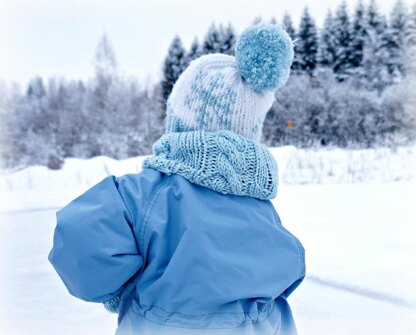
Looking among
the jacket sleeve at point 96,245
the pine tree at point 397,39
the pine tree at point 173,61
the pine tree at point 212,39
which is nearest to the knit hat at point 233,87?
the jacket sleeve at point 96,245

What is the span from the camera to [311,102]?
1745cm

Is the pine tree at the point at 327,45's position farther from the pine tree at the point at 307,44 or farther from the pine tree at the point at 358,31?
the pine tree at the point at 358,31

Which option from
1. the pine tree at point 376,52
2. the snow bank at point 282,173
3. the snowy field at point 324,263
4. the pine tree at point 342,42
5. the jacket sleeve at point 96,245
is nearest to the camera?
the jacket sleeve at point 96,245

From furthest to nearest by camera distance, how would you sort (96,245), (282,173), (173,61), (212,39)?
(173,61)
(212,39)
(282,173)
(96,245)

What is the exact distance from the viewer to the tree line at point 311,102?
16.1 metres

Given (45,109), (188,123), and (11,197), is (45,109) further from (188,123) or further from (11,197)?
(188,123)

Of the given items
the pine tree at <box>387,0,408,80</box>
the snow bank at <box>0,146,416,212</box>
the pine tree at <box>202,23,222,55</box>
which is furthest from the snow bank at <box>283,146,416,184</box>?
the pine tree at <box>387,0,408,80</box>

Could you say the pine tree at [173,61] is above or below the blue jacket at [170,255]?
below

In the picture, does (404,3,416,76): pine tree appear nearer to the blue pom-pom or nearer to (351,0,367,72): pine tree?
(351,0,367,72): pine tree

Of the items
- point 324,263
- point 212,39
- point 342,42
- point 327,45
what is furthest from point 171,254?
point 342,42

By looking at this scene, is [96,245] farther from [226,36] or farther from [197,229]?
[226,36]

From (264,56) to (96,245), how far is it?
2.51 ft

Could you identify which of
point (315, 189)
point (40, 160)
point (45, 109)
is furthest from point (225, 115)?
point (45, 109)

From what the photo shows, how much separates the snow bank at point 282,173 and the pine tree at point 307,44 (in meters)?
7.35
